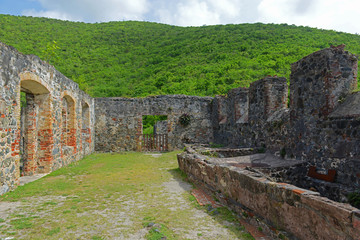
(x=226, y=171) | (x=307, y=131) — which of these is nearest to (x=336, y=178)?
(x=307, y=131)

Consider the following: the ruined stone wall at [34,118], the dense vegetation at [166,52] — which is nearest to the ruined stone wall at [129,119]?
the ruined stone wall at [34,118]

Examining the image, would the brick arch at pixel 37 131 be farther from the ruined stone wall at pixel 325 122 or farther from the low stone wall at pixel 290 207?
the ruined stone wall at pixel 325 122

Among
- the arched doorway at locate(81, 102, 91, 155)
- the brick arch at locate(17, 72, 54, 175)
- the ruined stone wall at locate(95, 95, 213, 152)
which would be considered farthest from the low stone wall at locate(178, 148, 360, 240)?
the ruined stone wall at locate(95, 95, 213, 152)

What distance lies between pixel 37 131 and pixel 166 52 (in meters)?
29.2

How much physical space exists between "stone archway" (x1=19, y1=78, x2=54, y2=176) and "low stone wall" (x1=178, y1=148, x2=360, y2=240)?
614 cm

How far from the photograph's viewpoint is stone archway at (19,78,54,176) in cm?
777

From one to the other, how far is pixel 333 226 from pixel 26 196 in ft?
18.9

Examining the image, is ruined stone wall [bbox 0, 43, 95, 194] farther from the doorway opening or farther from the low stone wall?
the low stone wall

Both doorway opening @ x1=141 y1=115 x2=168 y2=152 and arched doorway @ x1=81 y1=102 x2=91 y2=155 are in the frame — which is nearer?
arched doorway @ x1=81 y1=102 x2=91 y2=155

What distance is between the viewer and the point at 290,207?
2969 mm

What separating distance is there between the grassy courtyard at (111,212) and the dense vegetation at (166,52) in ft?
52.7

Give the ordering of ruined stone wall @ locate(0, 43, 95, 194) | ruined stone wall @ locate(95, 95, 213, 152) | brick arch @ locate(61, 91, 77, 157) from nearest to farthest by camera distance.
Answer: ruined stone wall @ locate(0, 43, 95, 194), brick arch @ locate(61, 91, 77, 157), ruined stone wall @ locate(95, 95, 213, 152)

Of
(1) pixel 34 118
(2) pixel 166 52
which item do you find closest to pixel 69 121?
(1) pixel 34 118

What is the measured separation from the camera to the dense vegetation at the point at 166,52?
2436cm
